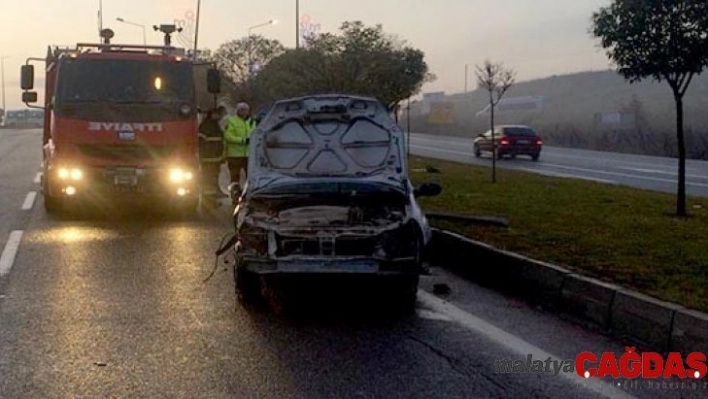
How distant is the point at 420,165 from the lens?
103ft

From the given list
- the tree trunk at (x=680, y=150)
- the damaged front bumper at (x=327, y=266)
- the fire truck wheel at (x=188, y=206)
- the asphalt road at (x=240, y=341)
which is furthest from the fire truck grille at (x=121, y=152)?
the damaged front bumper at (x=327, y=266)

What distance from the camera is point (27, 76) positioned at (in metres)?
17.8

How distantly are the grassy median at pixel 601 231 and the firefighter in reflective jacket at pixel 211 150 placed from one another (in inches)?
169

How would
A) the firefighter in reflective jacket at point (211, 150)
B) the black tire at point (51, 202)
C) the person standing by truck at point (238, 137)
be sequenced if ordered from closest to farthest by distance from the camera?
1. the black tire at point (51, 202)
2. the person standing by truck at point (238, 137)
3. the firefighter in reflective jacket at point (211, 150)

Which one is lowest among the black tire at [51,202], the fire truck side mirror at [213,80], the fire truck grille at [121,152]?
the black tire at [51,202]

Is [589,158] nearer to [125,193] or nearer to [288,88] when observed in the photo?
[288,88]

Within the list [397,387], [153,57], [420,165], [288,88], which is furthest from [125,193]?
[420,165]

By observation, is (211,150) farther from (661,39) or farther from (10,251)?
(661,39)

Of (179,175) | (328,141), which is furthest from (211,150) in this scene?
(328,141)

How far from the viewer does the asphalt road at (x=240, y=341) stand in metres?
6.68

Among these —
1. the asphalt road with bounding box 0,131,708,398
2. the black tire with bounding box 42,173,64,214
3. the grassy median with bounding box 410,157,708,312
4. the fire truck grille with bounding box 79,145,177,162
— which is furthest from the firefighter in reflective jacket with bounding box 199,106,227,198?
the asphalt road with bounding box 0,131,708,398

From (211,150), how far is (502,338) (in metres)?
12.7

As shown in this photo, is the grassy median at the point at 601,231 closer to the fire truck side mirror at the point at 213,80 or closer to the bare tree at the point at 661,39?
the bare tree at the point at 661,39

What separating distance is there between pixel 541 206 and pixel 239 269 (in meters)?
9.13
